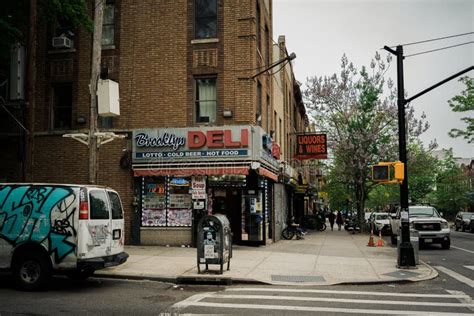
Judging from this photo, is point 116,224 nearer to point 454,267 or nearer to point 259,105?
point 454,267

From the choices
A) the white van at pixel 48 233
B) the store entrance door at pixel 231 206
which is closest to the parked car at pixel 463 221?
the store entrance door at pixel 231 206

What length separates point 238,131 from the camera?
17.0 m

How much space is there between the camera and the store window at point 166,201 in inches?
685

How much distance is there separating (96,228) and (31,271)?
58.0 inches

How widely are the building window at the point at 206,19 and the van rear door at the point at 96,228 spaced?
9.35m

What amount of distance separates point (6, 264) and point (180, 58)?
10.3 metres

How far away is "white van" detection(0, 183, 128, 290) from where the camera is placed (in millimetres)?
9398

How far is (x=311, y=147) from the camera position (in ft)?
82.9

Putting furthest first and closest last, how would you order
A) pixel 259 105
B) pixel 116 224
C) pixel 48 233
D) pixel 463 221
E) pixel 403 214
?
pixel 463 221 → pixel 259 105 → pixel 403 214 → pixel 116 224 → pixel 48 233

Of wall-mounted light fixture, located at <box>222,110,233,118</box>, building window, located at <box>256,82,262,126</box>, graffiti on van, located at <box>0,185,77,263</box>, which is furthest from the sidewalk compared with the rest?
building window, located at <box>256,82,262,126</box>

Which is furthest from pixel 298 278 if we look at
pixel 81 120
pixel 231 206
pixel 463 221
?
pixel 463 221

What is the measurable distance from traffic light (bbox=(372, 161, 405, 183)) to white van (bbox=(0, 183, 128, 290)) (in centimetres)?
769

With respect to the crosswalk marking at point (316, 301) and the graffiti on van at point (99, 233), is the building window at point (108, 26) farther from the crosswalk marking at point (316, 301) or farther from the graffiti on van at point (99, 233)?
the crosswalk marking at point (316, 301)

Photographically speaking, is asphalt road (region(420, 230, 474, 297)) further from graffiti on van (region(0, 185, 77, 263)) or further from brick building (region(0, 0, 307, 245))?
graffiti on van (region(0, 185, 77, 263))
